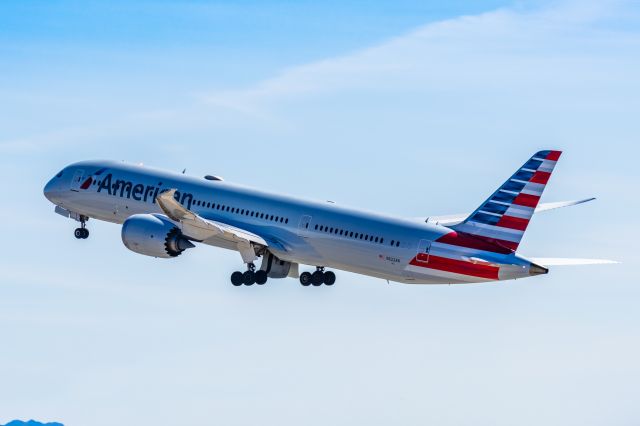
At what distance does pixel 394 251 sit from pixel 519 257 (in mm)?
6614

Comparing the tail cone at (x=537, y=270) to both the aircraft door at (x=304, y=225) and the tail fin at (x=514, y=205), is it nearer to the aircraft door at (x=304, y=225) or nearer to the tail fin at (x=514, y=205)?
the tail fin at (x=514, y=205)

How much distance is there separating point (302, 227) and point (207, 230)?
195 inches

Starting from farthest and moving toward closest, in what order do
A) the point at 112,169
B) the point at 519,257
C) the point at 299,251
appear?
the point at 112,169 → the point at 299,251 → the point at 519,257

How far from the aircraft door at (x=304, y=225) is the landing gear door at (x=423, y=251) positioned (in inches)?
264

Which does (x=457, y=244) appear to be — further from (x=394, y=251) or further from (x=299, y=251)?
(x=299, y=251)

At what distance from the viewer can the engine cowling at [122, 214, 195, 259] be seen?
84938 millimetres

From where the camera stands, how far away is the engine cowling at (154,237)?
279ft

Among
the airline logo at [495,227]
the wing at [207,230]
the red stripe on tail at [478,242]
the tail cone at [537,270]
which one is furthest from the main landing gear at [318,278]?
the tail cone at [537,270]

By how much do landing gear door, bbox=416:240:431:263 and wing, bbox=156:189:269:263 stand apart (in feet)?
29.8

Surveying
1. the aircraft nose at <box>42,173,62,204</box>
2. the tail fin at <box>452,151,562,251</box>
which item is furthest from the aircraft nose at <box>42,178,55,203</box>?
the tail fin at <box>452,151,562,251</box>

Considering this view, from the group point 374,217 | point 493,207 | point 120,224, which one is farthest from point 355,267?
point 120,224

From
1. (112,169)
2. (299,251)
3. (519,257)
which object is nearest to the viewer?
(519,257)

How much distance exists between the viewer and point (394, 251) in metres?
81.2

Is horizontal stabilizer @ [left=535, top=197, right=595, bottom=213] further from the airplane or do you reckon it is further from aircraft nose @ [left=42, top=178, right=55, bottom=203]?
aircraft nose @ [left=42, top=178, right=55, bottom=203]
